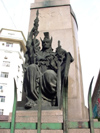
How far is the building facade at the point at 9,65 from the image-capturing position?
35.0 meters

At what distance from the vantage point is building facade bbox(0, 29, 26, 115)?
34969 mm

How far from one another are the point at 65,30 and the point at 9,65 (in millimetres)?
33883

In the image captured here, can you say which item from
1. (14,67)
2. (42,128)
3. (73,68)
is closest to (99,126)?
(42,128)

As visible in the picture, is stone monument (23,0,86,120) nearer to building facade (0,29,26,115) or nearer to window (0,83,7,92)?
building facade (0,29,26,115)

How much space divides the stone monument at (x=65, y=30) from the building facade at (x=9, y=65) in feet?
90.2

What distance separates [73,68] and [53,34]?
1787 mm

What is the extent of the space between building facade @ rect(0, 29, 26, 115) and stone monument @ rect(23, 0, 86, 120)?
27.5m

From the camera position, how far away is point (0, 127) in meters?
2.43

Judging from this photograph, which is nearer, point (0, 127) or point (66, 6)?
point (0, 127)

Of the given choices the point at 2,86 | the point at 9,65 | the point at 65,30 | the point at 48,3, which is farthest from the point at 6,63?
the point at 65,30

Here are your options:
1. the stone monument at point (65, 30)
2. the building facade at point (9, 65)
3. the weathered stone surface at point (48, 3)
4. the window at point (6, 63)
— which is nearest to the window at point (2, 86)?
the building facade at point (9, 65)

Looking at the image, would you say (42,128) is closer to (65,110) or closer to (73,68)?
(65,110)

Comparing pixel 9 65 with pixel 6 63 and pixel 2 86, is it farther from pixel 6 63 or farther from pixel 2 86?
pixel 2 86

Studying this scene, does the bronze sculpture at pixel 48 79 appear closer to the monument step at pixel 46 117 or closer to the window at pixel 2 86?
the monument step at pixel 46 117
